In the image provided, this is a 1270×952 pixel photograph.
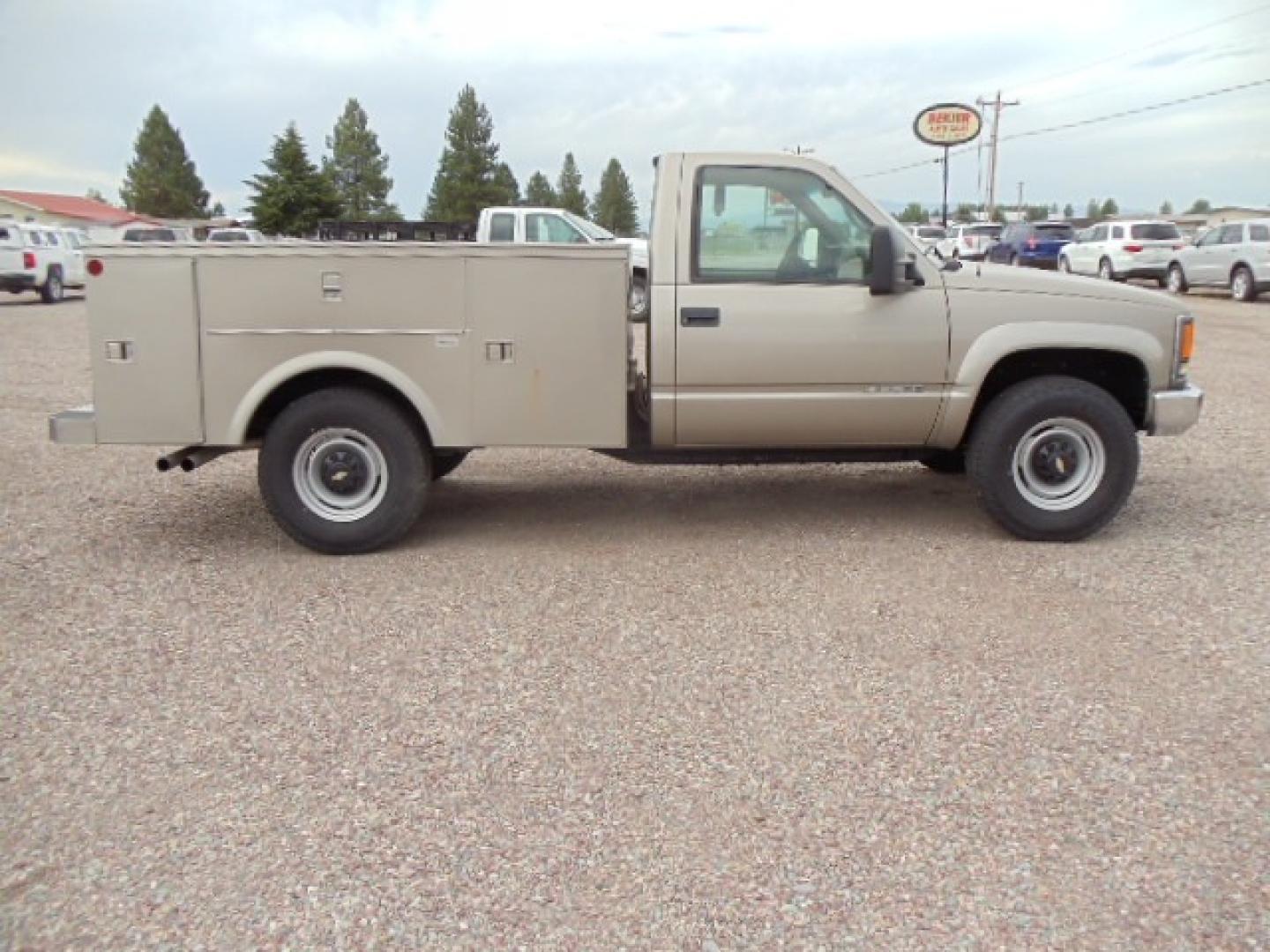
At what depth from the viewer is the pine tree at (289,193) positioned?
53.7 m

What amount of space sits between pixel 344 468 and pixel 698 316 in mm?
2021

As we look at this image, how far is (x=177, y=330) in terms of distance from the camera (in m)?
5.68

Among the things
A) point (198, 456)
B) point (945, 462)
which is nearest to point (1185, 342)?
point (945, 462)

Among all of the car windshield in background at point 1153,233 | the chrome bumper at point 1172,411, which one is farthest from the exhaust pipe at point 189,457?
the car windshield in background at point 1153,233

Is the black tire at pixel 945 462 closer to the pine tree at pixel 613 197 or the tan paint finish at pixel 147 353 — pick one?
the tan paint finish at pixel 147 353

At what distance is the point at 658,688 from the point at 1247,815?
6.49 ft

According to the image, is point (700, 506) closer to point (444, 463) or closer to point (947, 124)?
point (444, 463)

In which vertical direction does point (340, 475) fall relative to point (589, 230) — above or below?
below

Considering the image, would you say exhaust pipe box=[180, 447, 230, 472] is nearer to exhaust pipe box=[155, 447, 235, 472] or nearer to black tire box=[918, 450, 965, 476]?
exhaust pipe box=[155, 447, 235, 472]

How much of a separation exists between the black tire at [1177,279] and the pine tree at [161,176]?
6588 centimetres

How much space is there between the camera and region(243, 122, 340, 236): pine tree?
5366cm

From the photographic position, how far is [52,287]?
2720 cm

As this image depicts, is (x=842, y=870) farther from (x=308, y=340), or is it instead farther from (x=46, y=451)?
(x=46, y=451)

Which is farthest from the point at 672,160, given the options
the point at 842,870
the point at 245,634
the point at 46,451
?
the point at 46,451
